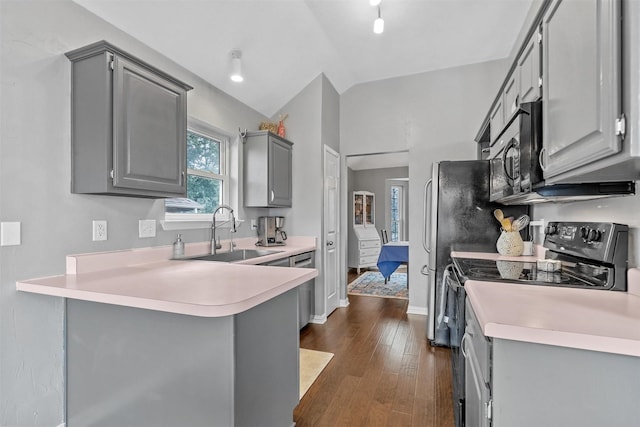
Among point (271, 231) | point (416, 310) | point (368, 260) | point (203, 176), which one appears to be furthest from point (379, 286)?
point (203, 176)

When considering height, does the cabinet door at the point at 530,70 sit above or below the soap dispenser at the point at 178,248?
above

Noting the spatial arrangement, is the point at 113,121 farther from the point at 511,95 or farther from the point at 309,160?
the point at 511,95

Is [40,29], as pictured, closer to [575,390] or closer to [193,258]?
[193,258]

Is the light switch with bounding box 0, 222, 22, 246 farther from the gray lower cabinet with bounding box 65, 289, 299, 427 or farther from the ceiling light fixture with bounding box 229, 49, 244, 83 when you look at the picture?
the ceiling light fixture with bounding box 229, 49, 244, 83

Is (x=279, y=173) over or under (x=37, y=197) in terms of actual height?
over

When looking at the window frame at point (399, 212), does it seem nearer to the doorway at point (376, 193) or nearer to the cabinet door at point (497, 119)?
the doorway at point (376, 193)

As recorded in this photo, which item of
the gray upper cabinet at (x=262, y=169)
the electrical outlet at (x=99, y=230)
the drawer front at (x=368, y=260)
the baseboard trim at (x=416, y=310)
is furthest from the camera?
the drawer front at (x=368, y=260)

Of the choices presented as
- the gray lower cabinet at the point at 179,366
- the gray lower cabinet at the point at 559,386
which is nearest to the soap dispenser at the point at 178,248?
the gray lower cabinet at the point at 179,366

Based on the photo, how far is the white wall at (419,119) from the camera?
3656mm

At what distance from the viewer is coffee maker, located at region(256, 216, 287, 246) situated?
135 inches

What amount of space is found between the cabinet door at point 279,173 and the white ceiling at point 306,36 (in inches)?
20.8

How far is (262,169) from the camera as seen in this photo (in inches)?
128

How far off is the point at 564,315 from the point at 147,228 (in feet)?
7.68

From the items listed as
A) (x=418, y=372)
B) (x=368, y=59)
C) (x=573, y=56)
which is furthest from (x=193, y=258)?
(x=368, y=59)
